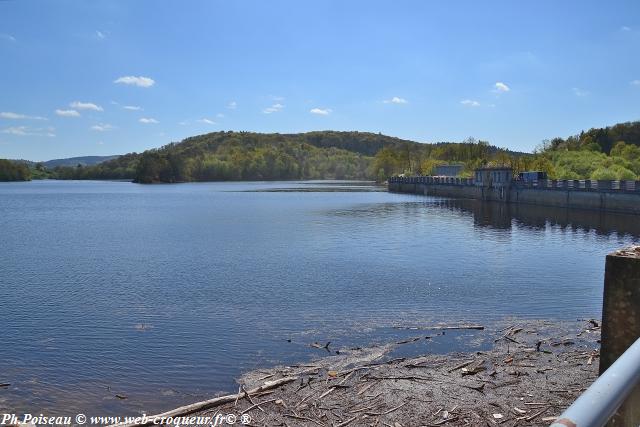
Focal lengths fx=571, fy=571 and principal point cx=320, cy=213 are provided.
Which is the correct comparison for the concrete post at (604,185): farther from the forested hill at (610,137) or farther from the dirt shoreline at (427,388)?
the forested hill at (610,137)

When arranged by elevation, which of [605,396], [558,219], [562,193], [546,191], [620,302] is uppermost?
[605,396]

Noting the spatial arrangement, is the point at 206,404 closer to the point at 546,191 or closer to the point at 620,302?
the point at 620,302

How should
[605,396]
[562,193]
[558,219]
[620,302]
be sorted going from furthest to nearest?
[562,193] → [558,219] → [620,302] → [605,396]

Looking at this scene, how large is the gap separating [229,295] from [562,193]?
2764 inches

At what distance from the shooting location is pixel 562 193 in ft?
277

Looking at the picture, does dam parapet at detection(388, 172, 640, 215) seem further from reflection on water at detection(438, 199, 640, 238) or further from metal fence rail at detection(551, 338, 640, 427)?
metal fence rail at detection(551, 338, 640, 427)

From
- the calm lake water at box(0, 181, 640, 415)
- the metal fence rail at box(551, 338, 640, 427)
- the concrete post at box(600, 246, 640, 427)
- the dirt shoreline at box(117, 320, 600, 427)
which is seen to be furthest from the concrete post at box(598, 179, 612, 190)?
the metal fence rail at box(551, 338, 640, 427)

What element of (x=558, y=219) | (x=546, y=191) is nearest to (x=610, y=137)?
(x=546, y=191)

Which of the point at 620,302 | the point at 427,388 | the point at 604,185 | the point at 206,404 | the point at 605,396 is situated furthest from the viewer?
the point at 604,185

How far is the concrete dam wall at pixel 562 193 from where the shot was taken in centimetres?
7012

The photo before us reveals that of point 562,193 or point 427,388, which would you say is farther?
point 562,193

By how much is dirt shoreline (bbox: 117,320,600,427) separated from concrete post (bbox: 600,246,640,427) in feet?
7.23

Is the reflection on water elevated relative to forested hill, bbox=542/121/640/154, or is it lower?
lower

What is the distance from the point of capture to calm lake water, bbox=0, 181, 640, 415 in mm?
16422
